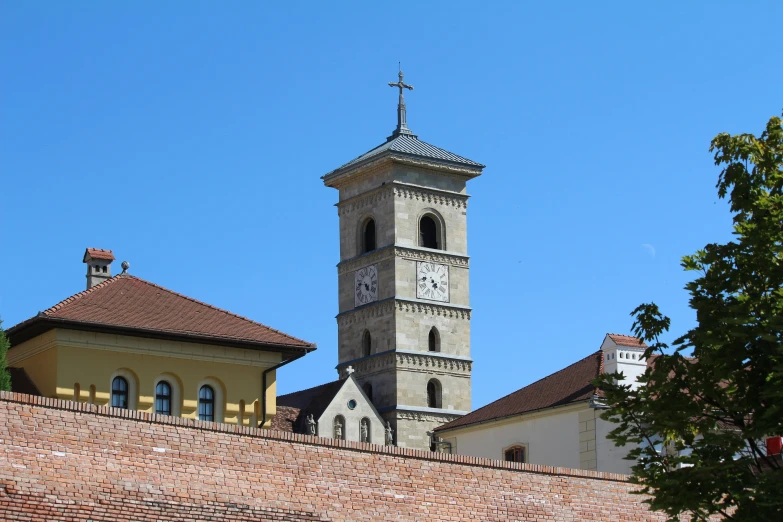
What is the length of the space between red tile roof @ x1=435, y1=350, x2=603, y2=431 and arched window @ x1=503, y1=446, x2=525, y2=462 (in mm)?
1158

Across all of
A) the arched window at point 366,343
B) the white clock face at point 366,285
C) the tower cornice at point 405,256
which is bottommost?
the arched window at point 366,343

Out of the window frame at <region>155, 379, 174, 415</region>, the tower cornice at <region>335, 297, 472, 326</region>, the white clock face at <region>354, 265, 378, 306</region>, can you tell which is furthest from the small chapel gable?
the window frame at <region>155, 379, 174, 415</region>

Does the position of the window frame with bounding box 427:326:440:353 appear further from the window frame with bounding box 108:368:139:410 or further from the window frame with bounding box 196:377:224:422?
the window frame with bounding box 108:368:139:410

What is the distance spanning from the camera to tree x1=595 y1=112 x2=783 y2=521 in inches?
953

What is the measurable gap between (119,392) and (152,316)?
230 centimetres

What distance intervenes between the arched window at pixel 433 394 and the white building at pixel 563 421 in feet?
65.5

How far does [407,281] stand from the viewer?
78.2 metres

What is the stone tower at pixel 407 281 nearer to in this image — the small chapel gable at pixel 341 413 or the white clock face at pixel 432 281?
the white clock face at pixel 432 281

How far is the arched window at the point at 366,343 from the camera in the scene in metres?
79.0

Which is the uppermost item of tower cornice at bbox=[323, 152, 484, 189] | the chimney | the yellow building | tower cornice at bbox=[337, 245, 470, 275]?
tower cornice at bbox=[323, 152, 484, 189]

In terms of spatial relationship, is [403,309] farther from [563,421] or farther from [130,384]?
[130,384]

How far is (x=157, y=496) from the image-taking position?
1050 inches

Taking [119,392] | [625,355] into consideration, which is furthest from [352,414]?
[119,392]

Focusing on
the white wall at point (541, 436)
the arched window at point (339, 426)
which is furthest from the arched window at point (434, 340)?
the white wall at point (541, 436)
